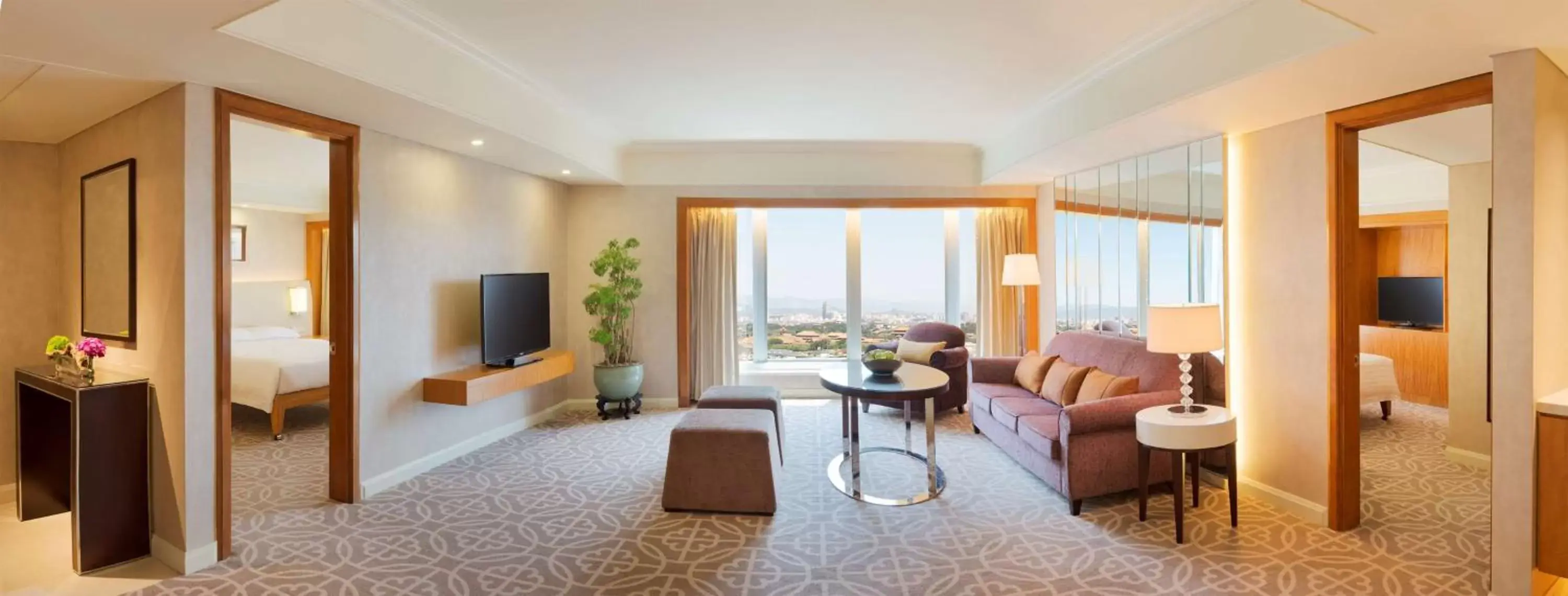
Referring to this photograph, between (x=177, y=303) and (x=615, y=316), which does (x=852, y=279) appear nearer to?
(x=615, y=316)

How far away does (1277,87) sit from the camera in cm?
285

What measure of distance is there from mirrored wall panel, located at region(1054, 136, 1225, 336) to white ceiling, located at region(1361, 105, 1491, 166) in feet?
2.93

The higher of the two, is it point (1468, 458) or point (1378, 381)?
point (1378, 381)

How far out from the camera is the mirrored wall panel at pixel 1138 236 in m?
3.88

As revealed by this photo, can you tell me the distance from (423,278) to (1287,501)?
18.2 ft

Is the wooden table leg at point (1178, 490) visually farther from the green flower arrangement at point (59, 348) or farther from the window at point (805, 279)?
the green flower arrangement at point (59, 348)

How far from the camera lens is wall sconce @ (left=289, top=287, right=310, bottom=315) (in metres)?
7.49

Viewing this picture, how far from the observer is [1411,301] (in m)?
6.33

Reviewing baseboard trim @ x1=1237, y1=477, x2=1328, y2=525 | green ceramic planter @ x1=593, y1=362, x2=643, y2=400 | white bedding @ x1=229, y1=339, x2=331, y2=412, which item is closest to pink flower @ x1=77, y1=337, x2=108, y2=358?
white bedding @ x1=229, y1=339, x2=331, y2=412

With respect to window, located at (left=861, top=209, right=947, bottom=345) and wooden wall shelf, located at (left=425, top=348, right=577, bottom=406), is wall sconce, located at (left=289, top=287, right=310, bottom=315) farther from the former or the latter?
window, located at (left=861, top=209, right=947, bottom=345)

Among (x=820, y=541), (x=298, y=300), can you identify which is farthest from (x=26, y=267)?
(x=820, y=541)

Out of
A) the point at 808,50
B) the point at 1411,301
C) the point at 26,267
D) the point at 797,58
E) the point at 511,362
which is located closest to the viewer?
the point at 808,50

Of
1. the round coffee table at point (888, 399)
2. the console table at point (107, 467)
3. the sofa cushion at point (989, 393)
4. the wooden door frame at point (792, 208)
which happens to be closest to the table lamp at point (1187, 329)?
the round coffee table at point (888, 399)

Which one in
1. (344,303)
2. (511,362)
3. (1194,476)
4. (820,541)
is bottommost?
(820,541)
